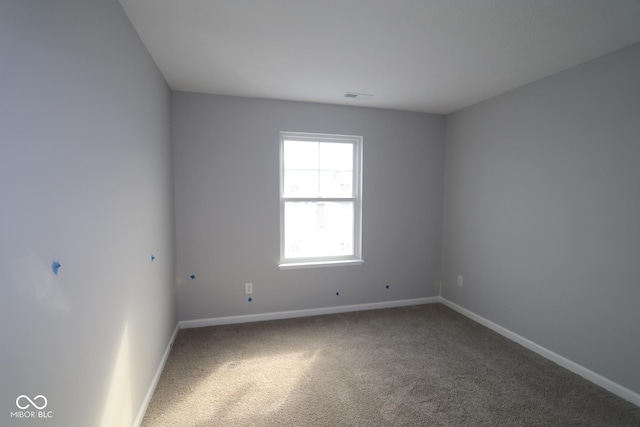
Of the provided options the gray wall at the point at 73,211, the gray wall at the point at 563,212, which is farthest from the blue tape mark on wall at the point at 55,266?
the gray wall at the point at 563,212

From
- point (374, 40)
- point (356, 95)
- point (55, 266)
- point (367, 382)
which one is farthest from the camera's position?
point (356, 95)

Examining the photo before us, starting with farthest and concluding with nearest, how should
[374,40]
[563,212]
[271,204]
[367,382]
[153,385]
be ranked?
[271,204] < [563,212] < [367,382] < [153,385] < [374,40]

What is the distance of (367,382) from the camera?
218 cm

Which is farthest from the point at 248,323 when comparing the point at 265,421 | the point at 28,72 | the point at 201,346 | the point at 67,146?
the point at 28,72

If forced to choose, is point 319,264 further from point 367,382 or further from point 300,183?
point 367,382

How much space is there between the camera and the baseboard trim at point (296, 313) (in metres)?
3.05

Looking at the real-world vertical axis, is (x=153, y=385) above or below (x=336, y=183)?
below

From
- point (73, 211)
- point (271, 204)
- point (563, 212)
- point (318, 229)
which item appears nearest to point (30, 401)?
point (73, 211)

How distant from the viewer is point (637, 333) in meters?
1.93

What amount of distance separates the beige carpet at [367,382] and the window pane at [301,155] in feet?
5.73

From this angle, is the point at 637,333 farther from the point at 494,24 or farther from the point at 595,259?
the point at 494,24

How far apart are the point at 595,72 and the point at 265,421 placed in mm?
3313
